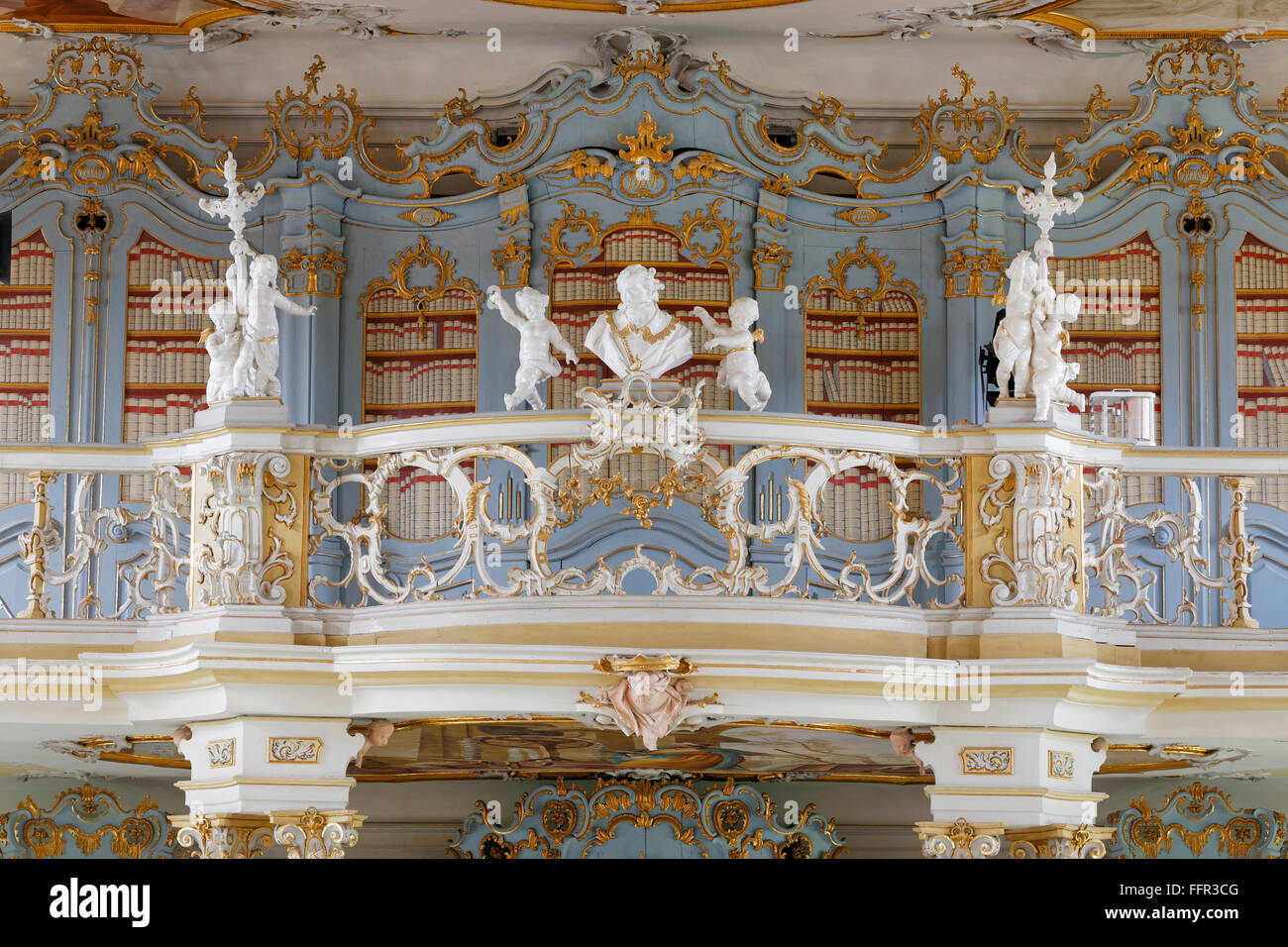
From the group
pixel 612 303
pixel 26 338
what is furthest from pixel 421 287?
pixel 26 338

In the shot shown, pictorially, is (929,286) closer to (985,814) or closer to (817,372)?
(817,372)

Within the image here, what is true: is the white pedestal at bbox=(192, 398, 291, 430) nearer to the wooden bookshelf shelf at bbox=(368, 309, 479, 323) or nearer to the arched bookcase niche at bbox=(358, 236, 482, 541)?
the arched bookcase niche at bbox=(358, 236, 482, 541)

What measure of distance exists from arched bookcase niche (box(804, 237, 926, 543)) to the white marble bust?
3511mm

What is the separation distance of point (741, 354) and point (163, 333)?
4.33m

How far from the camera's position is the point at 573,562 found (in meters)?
12.4

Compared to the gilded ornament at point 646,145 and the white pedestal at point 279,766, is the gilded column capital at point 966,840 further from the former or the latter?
the gilded ornament at point 646,145

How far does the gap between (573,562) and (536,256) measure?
1979 millimetres

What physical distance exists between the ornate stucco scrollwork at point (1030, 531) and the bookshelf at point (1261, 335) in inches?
169

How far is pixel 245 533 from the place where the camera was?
9312 mm

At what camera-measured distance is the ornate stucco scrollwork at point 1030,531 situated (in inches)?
369

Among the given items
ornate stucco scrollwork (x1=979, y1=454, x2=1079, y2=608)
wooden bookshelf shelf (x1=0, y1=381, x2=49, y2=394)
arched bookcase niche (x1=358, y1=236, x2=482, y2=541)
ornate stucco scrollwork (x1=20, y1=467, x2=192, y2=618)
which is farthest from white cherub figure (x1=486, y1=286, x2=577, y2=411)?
wooden bookshelf shelf (x1=0, y1=381, x2=49, y2=394)

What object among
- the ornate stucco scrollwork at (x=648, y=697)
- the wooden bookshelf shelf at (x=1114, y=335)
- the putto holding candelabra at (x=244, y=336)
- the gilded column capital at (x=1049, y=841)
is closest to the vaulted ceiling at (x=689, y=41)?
the wooden bookshelf shelf at (x=1114, y=335)

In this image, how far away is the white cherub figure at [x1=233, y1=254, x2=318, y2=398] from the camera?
9.52 m

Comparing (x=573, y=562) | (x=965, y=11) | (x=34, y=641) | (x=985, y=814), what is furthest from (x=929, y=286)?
(x=34, y=641)
